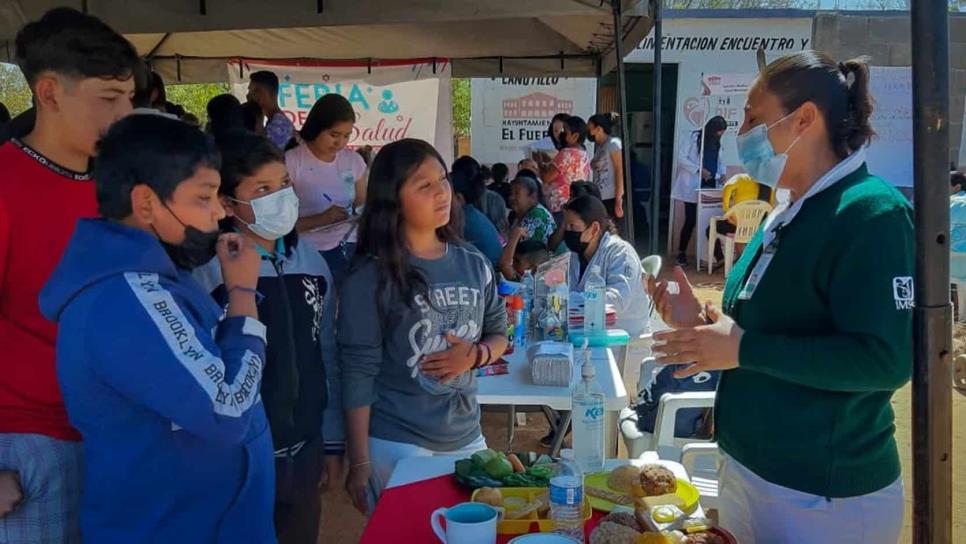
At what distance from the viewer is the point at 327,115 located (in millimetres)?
4168

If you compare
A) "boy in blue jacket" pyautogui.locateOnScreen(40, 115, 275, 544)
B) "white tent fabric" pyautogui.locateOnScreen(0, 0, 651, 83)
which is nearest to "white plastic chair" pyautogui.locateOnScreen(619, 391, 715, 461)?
"boy in blue jacket" pyautogui.locateOnScreen(40, 115, 275, 544)

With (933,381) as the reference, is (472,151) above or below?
above

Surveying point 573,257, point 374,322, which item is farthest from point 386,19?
point 374,322

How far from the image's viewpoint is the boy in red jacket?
5.64 feet

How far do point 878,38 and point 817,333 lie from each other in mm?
11114

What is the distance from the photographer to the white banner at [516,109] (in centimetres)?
1129

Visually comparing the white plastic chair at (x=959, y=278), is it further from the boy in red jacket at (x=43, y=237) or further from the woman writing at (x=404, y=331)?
the boy in red jacket at (x=43, y=237)

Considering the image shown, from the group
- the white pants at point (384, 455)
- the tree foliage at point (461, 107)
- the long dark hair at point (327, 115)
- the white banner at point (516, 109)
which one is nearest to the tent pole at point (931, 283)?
the white pants at point (384, 455)

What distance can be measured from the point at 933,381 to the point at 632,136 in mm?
12255

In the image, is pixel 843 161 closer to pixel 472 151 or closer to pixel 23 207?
pixel 23 207

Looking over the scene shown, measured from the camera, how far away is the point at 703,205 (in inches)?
428

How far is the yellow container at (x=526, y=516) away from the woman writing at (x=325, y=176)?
2478mm

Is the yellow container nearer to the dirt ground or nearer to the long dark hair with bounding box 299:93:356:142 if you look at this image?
the dirt ground

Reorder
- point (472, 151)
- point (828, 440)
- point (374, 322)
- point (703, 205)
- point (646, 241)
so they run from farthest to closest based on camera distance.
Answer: point (646, 241)
point (472, 151)
point (703, 205)
point (374, 322)
point (828, 440)
